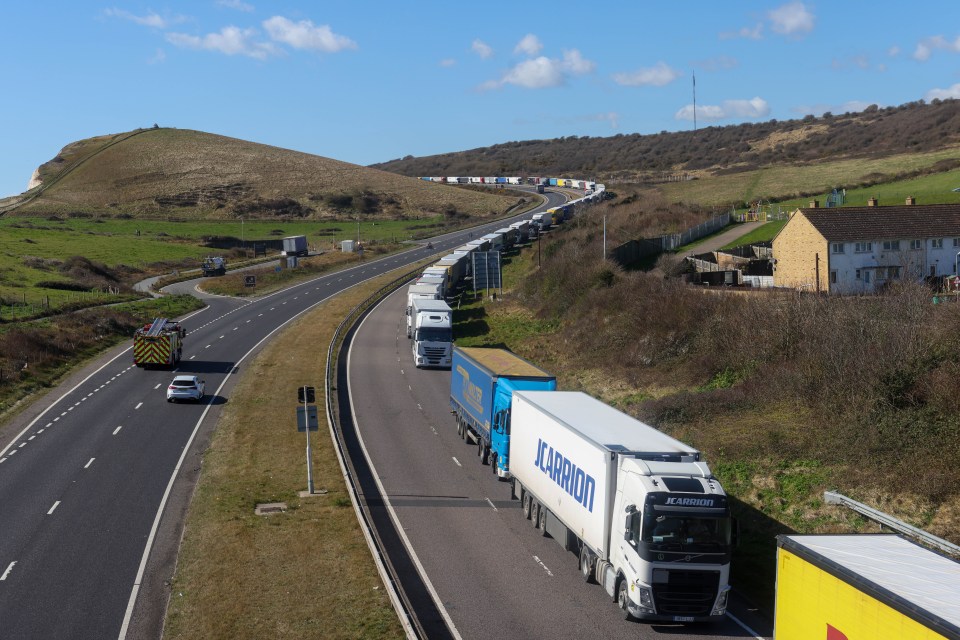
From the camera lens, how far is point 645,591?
19.6m

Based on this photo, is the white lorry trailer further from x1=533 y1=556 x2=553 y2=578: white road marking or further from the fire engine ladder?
x1=533 y1=556 x2=553 y2=578: white road marking

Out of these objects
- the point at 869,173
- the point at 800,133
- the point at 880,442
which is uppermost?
the point at 800,133

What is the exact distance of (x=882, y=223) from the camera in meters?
54.4

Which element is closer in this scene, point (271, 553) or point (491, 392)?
point (271, 553)

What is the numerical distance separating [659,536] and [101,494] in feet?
69.8

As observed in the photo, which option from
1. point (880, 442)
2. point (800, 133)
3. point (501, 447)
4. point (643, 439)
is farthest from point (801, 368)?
point (800, 133)

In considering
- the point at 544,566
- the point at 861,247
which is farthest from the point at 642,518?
the point at 861,247

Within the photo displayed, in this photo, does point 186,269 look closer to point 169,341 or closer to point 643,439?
point 169,341

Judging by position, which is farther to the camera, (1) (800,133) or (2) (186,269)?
(1) (800,133)

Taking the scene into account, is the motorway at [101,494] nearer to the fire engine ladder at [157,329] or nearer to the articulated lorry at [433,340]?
the fire engine ladder at [157,329]

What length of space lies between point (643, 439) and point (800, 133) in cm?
18967

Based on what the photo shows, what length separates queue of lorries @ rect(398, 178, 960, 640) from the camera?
13.6 meters

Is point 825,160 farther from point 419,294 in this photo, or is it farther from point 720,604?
point 720,604

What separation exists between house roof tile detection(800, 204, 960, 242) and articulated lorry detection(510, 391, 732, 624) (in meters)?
33.4
